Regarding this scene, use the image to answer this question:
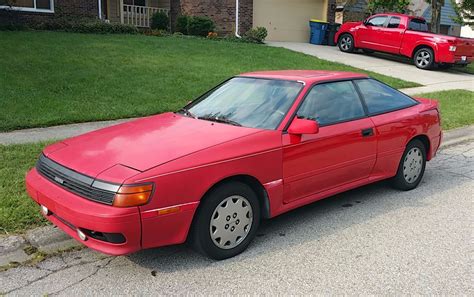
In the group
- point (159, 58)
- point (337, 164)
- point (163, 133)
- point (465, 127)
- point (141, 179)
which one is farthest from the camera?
point (159, 58)

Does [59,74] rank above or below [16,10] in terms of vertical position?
below

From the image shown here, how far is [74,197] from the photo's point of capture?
3.40m

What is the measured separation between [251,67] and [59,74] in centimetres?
537

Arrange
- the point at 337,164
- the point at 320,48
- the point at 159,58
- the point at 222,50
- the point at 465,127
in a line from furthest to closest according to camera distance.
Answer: the point at 320,48 < the point at 222,50 < the point at 159,58 < the point at 465,127 < the point at 337,164

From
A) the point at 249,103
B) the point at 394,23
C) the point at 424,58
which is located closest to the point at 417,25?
the point at 394,23

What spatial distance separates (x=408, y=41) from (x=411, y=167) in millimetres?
12820

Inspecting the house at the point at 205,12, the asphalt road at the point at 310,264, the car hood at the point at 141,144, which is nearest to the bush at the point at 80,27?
the house at the point at 205,12

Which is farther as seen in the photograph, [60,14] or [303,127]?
[60,14]

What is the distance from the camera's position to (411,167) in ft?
18.1

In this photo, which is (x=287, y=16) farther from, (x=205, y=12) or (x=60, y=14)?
(x=60, y=14)

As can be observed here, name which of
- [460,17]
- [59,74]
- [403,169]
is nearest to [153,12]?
[59,74]

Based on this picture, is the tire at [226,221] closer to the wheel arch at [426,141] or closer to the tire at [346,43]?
the wheel arch at [426,141]

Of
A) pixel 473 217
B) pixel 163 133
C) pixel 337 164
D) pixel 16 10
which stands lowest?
pixel 473 217

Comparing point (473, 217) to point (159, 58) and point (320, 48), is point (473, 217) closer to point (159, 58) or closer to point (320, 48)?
point (159, 58)
